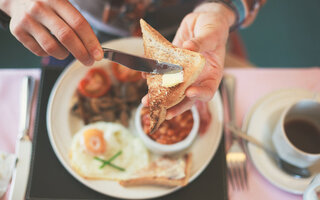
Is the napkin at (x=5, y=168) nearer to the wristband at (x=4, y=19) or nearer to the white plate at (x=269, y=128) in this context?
the wristband at (x=4, y=19)

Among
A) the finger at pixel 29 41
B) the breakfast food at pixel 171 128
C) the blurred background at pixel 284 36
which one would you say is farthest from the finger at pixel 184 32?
the blurred background at pixel 284 36

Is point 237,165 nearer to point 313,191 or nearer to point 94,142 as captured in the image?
point 313,191

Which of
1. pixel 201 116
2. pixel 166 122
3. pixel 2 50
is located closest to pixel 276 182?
pixel 201 116

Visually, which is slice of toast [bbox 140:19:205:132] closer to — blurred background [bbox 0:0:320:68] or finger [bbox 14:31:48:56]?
finger [bbox 14:31:48:56]

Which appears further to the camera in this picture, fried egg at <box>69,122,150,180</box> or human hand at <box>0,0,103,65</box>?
fried egg at <box>69,122,150,180</box>

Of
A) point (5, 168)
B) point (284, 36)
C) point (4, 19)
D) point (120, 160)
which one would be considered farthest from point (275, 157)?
point (284, 36)

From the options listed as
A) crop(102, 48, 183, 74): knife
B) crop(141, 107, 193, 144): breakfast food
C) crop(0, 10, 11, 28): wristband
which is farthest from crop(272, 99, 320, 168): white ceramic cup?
crop(0, 10, 11, 28): wristband
